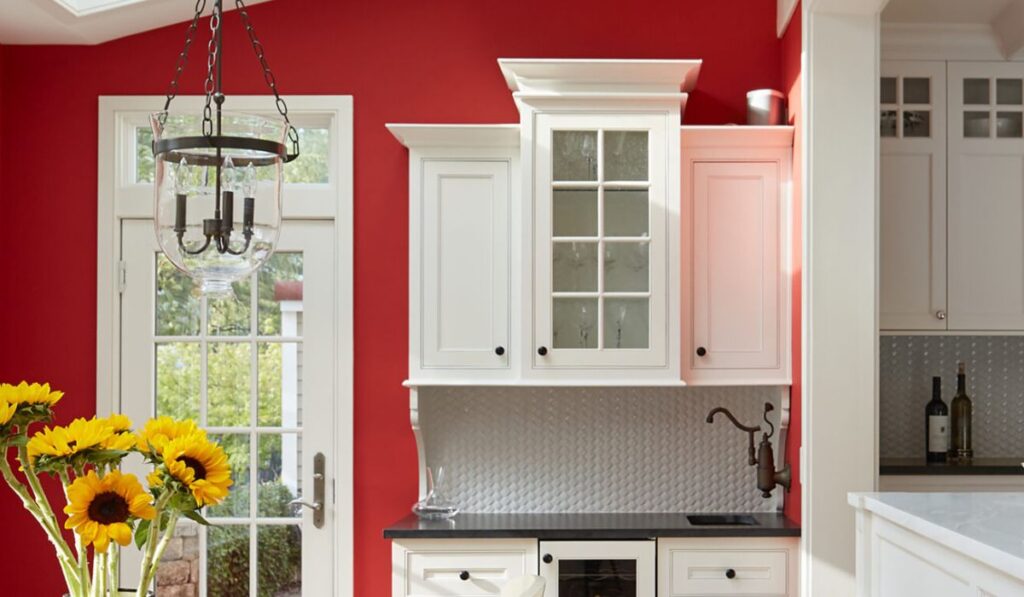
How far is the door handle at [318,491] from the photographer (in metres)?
3.97

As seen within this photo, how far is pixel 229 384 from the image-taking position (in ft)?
13.1

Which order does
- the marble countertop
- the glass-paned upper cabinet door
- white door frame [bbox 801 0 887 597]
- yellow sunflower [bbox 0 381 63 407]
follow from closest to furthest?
yellow sunflower [bbox 0 381 63 407]
the marble countertop
white door frame [bbox 801 0 887 597]
the glass-paned upper cabinet door

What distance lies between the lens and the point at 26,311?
401cm

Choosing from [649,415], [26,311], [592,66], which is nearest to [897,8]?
[592,66]

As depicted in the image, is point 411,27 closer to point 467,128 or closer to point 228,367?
point 467,128

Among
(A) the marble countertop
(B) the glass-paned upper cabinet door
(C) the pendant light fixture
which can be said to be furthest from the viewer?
(B) the glass-paned upper cabinet door

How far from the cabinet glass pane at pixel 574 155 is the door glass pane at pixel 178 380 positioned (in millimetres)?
1553

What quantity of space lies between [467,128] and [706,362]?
3.88ft

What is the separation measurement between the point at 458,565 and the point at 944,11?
2.69 m

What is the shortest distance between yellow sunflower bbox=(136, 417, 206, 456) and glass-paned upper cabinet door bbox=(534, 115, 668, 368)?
6.83 feet

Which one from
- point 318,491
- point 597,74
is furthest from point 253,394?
point 597,74

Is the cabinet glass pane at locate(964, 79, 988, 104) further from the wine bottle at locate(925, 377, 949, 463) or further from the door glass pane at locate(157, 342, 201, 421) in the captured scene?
the door glass pane at locate(157, 342, 201, 421)

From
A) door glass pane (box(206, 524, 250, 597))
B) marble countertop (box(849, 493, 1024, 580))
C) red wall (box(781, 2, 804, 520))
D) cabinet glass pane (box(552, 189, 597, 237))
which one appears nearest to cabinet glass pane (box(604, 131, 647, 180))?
cabinet glass pane (box(552, 189, 597, 237))

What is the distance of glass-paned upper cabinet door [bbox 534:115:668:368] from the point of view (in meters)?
3.65
